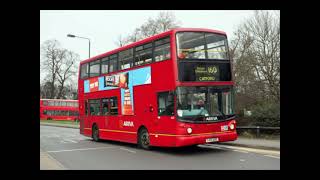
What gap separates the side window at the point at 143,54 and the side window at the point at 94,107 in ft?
15.6

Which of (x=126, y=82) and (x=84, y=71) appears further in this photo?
(x=84, y=71)

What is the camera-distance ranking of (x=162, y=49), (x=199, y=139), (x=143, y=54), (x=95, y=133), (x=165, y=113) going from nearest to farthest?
(x=199, y=139)
(x=165, y=113)
(x=162, y=49)
(x=143, y=54)
(x=95, y=133)

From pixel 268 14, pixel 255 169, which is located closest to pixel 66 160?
pixel 255 169

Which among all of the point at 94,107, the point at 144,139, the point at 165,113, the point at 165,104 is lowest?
the point at 144,139

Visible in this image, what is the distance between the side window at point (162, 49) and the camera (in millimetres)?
14492

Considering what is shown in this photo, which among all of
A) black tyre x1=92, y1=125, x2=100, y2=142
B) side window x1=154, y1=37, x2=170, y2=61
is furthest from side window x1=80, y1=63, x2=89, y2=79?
side window x1=154, y1=37, x2=170, y2=61

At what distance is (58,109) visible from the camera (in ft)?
207

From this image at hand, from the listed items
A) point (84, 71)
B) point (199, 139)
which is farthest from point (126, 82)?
point (84, 71)

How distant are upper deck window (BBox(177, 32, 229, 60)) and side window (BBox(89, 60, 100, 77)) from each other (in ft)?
23.9

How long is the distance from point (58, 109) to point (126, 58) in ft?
157

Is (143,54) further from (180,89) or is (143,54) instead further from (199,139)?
(199,139)

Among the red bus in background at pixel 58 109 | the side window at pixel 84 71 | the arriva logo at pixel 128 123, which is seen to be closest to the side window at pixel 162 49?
the arriva logo at pixel 128 123

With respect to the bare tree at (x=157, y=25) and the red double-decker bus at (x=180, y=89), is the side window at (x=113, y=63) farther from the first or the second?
the bare tree at (x=157, y=25)
